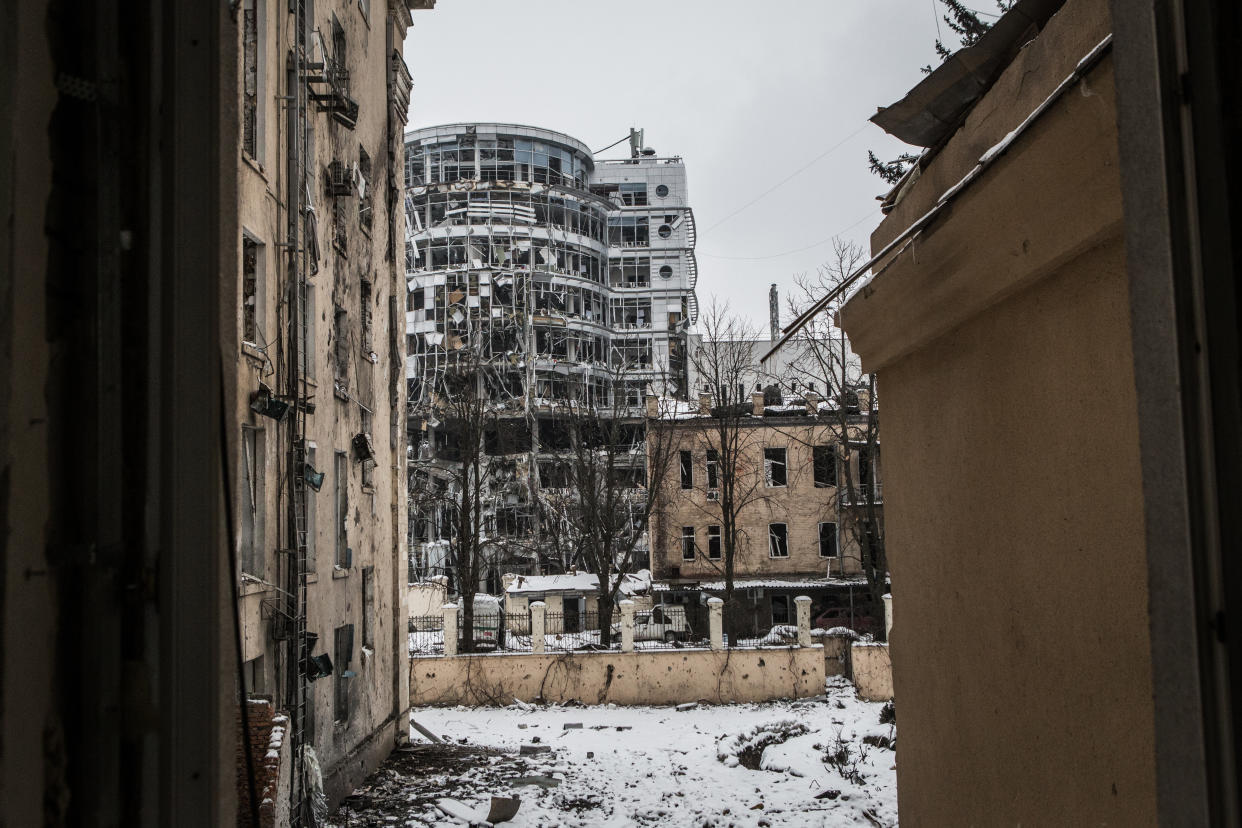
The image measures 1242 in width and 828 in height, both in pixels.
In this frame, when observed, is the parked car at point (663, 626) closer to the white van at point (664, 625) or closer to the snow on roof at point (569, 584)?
the white van at point (664, 625)

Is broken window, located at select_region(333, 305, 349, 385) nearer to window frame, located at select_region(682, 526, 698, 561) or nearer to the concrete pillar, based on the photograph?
the concrete pillar

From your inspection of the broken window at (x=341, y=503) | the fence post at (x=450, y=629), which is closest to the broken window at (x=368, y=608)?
the broken window at (x=341, y=503)

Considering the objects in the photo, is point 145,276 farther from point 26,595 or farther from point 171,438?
point 26,595

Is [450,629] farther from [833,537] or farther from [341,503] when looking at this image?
[833,537]

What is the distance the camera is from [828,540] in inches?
1529

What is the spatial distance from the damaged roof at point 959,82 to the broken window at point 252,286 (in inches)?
360

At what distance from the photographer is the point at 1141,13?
207 cm

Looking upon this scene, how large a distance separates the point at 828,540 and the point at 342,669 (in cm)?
2583

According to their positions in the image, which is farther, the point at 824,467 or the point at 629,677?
the point at 824,467

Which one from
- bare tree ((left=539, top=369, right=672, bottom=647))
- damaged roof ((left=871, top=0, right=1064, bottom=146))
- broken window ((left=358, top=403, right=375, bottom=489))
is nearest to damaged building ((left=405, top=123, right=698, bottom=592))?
bare tree ((left=539, top=369, right=672, bottom=647))

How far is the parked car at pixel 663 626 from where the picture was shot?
2892cm

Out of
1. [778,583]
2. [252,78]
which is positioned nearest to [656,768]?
[252,78]

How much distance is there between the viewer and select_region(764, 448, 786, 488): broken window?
39281 mm

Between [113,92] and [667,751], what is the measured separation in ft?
63.6
